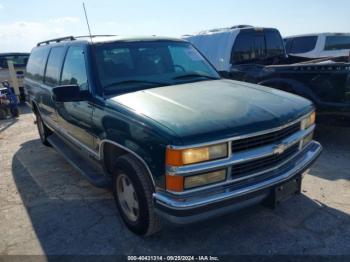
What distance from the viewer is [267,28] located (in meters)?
7.16

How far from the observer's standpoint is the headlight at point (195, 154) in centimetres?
243

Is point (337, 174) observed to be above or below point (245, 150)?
below

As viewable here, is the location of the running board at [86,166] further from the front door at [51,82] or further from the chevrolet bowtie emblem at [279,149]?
the chevrolet bowtie emblem at [279,149]

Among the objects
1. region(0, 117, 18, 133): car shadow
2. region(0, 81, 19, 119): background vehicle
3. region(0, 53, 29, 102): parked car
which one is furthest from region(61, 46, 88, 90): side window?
region(0, 53, 29, 102): parked car

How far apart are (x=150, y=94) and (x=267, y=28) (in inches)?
190

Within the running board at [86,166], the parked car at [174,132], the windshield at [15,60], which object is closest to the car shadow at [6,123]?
the windshield at [15,60]

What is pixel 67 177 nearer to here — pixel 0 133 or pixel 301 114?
pixel 301 114

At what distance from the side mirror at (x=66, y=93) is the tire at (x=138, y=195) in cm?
86

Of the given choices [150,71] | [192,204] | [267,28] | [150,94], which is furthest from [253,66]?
[192,204]

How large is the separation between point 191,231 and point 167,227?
0.79 ft

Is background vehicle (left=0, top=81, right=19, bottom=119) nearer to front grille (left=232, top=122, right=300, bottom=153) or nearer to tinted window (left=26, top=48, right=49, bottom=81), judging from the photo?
tinted window (left=26, top=48, right=49, bottom=81)

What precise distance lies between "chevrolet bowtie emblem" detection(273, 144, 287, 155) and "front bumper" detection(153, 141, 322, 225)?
6.8 inches

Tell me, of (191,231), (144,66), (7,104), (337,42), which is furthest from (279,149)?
(7,104)

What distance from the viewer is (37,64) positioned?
19.8 ft
